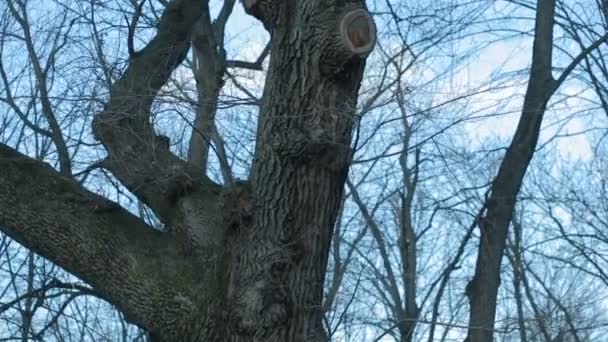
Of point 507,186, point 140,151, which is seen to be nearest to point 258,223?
point 140,151

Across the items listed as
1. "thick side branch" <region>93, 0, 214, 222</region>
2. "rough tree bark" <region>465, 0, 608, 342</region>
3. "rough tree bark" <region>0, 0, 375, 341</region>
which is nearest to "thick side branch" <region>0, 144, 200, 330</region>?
"rough tree bark" <region>0, 0, 375, 341</region>

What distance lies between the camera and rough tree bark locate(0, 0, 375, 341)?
5.47 m

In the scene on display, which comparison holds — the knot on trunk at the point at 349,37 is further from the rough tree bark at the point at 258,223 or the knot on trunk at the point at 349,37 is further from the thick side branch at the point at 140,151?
the thick side branch at the point at 140,151

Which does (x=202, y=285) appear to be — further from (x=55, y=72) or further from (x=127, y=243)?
(x=55, y=72)

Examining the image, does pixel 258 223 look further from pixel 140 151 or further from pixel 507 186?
pixel 507 186

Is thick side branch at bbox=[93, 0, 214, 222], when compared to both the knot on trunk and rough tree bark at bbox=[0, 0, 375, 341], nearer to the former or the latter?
rough tree bark at bbox=[0, 0, 375, 341]

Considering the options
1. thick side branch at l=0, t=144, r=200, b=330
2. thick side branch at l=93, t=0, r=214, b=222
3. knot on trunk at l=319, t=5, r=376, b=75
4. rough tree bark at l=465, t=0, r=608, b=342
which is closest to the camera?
knot on trunk at l=319, t=5, r=376, b=75

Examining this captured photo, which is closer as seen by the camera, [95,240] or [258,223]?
[258,223]

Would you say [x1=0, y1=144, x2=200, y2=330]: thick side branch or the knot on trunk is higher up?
the knot on trunk

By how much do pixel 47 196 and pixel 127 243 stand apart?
0.58 meters

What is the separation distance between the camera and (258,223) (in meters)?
5.58

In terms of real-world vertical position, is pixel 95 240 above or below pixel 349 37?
below

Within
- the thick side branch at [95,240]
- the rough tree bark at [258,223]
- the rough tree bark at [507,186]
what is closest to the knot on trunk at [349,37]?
the rough tree bark at [258,223]

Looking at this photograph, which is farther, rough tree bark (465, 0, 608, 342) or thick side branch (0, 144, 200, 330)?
rough tree bark (465, 0, 608, 342)
